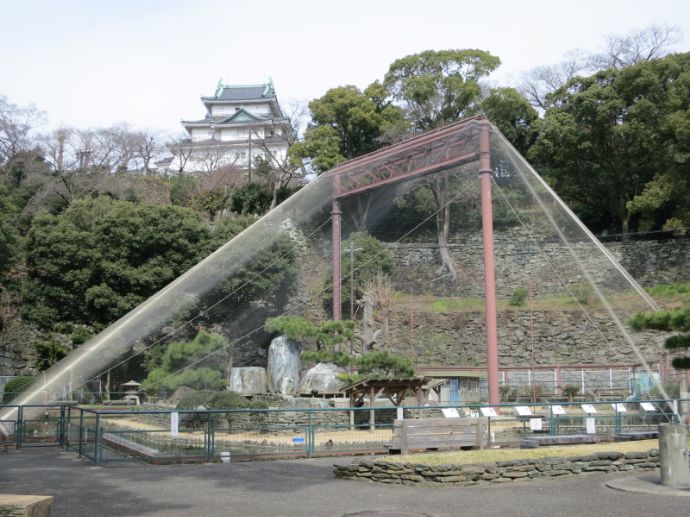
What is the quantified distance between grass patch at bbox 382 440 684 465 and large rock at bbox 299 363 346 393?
9.45 m

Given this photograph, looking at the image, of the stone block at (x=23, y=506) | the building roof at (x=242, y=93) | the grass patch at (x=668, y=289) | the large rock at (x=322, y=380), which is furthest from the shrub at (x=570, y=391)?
the building roof at (x=242, y=93)

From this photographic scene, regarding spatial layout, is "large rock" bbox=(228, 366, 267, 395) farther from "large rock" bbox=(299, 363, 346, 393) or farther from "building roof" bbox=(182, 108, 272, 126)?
"building roof" bbox=(182, 108, 272, 126)

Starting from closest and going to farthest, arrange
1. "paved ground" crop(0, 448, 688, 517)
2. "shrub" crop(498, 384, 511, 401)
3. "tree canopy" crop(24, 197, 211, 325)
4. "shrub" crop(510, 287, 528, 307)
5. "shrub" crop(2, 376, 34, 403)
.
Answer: "paved ground" crop(0, 448, 688, 517), "shrub" crop(2, 376, 34, 403), "shrub" crop(498, 384, 511, 401), "tree canopy" crop(24, 197, 211, 325), "shrub" crop(510, 287, 528, 307)

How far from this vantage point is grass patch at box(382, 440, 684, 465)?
9245 mm

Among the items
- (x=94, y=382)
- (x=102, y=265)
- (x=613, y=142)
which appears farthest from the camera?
(x=613, y=142)

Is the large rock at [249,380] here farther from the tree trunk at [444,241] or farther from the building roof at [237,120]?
the building roof at [237,120]

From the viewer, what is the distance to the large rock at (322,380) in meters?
20.1

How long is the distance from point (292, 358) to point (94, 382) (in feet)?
28.2

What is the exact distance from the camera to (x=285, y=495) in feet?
25.5

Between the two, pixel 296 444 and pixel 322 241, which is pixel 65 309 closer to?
pixel 322 241

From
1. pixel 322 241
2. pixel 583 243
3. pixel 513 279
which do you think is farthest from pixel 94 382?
pixel 513 279

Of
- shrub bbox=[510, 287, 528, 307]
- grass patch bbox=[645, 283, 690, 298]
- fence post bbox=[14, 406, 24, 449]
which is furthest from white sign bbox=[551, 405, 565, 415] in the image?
grass patch bbox=[645, 283, 690, 298]

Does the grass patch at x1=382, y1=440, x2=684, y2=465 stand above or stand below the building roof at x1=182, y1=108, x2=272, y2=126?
below

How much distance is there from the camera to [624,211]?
1271 inches
